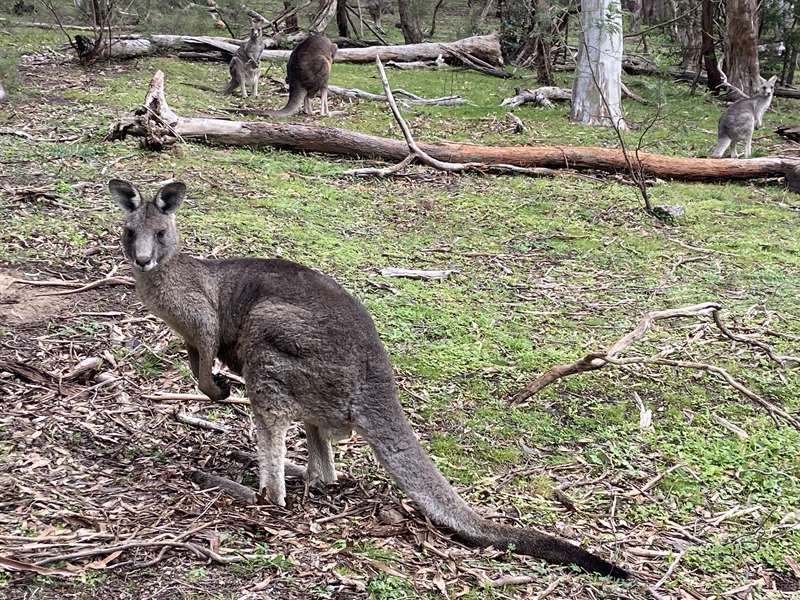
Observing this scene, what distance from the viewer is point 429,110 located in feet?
46.0

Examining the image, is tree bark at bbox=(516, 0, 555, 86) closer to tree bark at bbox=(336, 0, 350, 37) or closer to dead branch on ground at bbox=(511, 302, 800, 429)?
tree bark at bbox=(336, 0, 350, 37)

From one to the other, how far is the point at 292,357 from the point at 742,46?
13880mm

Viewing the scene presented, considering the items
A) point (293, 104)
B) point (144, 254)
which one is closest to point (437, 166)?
point (293, 104)

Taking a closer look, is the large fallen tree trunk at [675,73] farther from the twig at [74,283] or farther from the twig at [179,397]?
the twig at [179,397]

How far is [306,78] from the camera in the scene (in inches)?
489

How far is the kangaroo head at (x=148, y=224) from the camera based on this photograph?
413 centimetres

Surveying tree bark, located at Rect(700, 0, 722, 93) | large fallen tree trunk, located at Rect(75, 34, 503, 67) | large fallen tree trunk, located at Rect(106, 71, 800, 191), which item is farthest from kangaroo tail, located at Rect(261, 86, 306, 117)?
tree bark, located at Rect(700, 0, 722, 93)

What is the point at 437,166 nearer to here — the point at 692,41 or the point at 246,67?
the point at 246,67

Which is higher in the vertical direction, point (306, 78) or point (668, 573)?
point (306, 78)

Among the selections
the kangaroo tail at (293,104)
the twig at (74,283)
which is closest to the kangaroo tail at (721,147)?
the kangaroo tail at (293,104)

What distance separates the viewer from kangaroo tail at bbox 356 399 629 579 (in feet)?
11.6

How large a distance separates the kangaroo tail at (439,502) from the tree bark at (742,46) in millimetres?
13453

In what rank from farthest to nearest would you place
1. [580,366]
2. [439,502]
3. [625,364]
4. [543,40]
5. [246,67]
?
1. [543,40]
2. [246,67]
3. [625,364]
4. [580,366]
5. [439,502]

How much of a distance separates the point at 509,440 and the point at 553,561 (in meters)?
1.33
